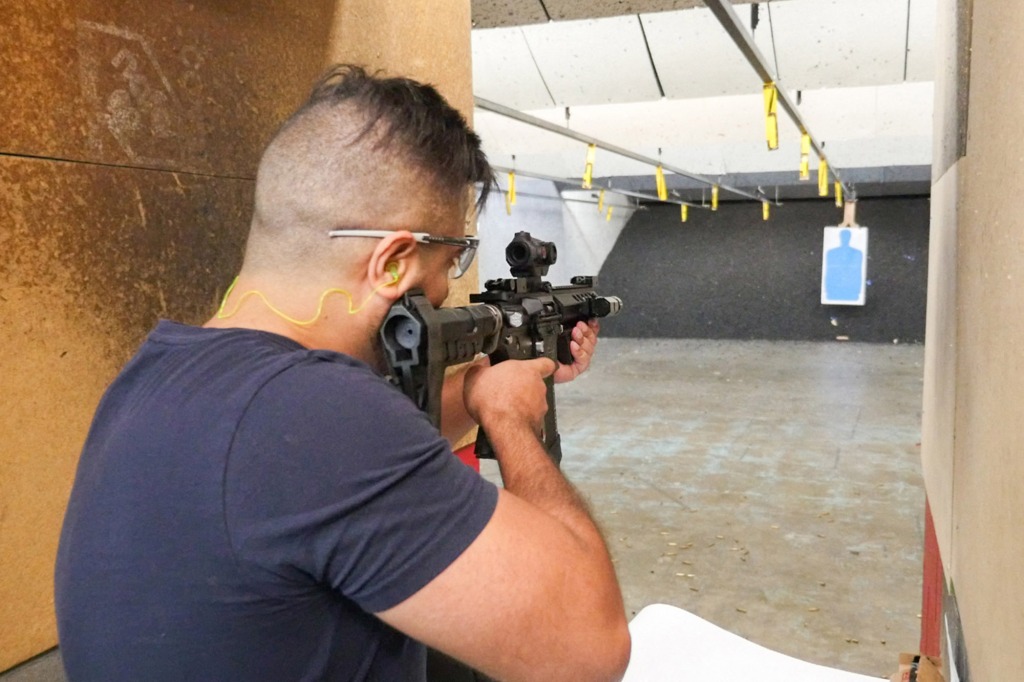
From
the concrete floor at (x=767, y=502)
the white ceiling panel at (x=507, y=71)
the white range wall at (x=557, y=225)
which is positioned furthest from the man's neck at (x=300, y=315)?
the white range wall at (x=557, y=225)

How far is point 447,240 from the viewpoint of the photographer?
88 centimetres

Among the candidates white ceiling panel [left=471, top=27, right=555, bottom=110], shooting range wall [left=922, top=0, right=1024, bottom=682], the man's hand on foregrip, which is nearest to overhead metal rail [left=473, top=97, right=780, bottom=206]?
white ceiling panel [left=471, top=27, right=555, bottom=110]

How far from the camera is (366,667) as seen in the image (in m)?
0.70

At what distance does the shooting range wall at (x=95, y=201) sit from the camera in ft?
2.86

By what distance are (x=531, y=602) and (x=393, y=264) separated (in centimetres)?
38

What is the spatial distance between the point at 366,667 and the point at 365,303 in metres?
0.35

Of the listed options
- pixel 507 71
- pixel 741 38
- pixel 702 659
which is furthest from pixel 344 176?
pixel 507 71

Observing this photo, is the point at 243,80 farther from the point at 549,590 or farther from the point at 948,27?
the point at 948,27

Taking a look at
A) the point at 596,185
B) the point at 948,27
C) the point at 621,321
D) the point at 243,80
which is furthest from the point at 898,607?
the point at 621,321

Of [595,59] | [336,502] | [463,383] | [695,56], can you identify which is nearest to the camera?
[336,502]

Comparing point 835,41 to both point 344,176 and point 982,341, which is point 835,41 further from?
point 344,176

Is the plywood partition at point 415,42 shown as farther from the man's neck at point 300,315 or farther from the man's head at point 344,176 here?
the man's neck at point 300,315

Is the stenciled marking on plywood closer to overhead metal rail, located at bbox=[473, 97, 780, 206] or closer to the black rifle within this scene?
the black rifle

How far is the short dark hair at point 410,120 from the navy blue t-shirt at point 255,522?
27 centimetres
